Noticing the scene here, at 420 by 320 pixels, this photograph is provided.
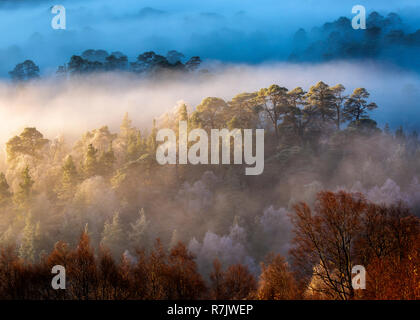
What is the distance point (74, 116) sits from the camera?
98.9 meters

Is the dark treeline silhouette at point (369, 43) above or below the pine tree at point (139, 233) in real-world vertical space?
above

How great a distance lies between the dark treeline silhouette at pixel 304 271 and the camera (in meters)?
23.5

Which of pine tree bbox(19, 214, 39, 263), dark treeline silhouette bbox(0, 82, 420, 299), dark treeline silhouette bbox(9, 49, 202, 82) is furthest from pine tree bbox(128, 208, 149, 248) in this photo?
dark treeline silhouette bbox(9, 49, 202, 82)

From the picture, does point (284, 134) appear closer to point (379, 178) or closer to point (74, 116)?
point (379, 178)

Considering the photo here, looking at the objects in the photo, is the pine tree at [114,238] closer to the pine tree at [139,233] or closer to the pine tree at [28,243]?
the pine tree at [139,233]

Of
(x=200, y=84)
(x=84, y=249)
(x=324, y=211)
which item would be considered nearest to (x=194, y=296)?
(x=84, y=249)

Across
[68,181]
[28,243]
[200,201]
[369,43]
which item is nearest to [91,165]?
[68,181]

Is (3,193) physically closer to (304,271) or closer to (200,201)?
(200,201)

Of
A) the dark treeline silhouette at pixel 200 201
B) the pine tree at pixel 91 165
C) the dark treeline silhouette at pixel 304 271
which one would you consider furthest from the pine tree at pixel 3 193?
the dark treeline silhouette at pixel 304 271

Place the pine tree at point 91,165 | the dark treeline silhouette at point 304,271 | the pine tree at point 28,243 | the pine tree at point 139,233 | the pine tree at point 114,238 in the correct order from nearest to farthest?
1. the dark treeline silhouette at point 304,271
2. the pine tree at point 28,243
3. the pine tree at point 114,238
4. the pine tree at point 139,233
5. the pine tree at point 91,165

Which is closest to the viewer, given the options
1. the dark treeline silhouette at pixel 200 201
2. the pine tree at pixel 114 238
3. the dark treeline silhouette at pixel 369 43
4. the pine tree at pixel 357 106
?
the dark treeline silhouette at pixel 200 201

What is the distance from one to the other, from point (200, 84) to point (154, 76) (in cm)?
1403

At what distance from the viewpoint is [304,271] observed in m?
31.7
